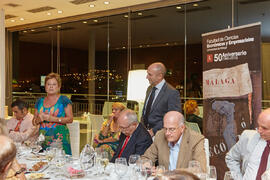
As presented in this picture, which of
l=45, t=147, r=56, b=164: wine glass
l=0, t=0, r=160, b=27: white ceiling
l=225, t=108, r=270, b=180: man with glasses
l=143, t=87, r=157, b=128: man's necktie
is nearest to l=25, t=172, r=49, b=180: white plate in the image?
l=45, t=147, r=56, b=164: wine glass

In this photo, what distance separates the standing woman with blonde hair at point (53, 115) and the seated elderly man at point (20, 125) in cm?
43

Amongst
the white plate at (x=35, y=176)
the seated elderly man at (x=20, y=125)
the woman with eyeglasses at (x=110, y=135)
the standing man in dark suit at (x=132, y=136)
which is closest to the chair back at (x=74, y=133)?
the woman with eyeglasses at (x=110, y=135)

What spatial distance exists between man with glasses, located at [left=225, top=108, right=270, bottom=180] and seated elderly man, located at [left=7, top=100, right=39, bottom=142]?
2776 mm

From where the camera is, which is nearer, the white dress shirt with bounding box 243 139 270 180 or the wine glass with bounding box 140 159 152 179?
the wine glass with bounding box 140 159 152 179

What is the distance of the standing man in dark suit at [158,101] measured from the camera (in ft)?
13.3

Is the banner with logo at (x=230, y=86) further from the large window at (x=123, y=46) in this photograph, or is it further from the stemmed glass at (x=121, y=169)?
the stemmed glass at (x=121, y=169)

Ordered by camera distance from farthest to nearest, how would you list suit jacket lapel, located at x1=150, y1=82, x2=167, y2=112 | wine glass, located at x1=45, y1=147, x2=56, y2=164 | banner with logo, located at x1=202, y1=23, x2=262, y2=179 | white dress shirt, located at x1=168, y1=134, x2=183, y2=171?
suit jacket lapel, located at x1=150, y1=82, x2=167, y2=112, banner with logo, located at x1=202, y1=23, x2=262, y2=179, white dress shirt, located at x1=168, y1=134, x2=183, y2=171, wine glass, located at x1=45, y1=147, x2=56, y2=164

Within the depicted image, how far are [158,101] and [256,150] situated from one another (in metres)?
A: 1.57

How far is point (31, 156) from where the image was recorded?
3312mm

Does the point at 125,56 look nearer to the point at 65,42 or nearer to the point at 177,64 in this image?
the point at 177,64

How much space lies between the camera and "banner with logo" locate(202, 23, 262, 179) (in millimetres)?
3816

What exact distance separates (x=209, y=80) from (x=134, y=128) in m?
1.54

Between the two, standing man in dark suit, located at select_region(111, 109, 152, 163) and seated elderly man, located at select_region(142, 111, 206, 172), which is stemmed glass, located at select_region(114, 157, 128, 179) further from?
standing man in dark suit, located at select_region(111, 109, 152, 163)

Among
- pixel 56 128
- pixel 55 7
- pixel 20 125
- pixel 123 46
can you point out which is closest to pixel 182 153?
pixel 56 128
